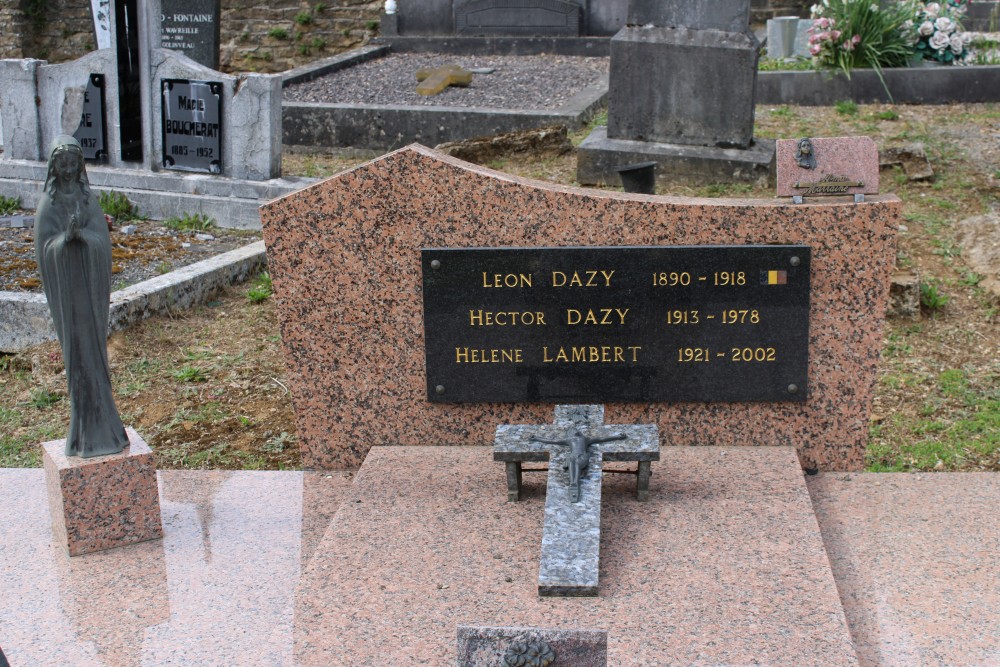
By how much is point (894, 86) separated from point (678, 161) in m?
3.00

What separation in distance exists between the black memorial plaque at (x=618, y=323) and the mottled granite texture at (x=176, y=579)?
26.6 inches

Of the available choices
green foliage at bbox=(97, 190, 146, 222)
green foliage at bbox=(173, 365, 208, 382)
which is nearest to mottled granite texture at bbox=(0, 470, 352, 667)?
green foliage at bbox=(173, 365, 208, 382)

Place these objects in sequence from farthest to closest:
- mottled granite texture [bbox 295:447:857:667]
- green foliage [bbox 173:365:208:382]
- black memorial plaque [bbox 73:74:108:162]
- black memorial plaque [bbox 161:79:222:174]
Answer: black memorial plaque [bbox 73:74:108:162], black memorial plaque [bbox 161:79:222:174], green foliage [bbox 173:365:208:382], mottled granite texture [bbox 295:447:857:667]

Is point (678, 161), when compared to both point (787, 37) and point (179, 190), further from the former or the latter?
point (787, 37)

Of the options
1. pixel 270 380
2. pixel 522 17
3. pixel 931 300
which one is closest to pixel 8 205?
pixel 270 380

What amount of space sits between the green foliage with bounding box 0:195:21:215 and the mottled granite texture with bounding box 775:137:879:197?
256 inches

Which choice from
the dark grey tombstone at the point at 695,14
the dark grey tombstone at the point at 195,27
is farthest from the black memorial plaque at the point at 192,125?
the dark grey tombstone at the point at 695,14

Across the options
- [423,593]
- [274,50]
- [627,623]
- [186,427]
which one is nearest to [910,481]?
[627,623]

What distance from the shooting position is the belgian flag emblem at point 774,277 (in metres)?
3.59

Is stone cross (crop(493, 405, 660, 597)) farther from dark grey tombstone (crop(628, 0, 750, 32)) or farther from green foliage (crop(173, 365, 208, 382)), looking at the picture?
dark grey tombstone (crop(628, 0, 750, 32))

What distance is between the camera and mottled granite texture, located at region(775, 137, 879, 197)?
3.70 metres

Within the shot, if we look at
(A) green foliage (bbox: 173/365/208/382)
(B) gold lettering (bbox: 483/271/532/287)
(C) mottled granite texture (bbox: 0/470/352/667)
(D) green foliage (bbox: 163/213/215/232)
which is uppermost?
(B) gold lettering (bbox: 483/271/532/287)

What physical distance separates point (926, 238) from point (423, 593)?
4854 millimetres

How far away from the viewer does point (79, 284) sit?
3.09 m
